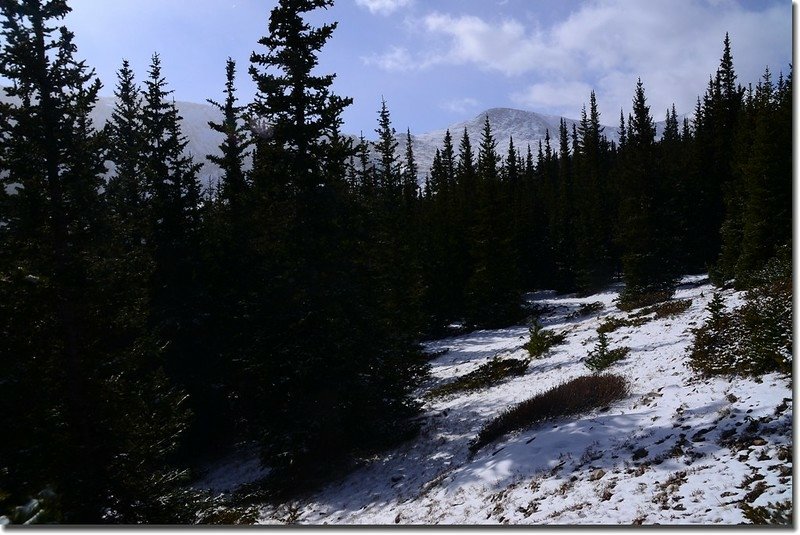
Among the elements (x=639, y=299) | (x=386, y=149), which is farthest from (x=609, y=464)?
(x=386, y=149)

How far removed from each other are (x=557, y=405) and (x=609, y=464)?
376 cm

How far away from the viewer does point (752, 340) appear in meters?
9.70

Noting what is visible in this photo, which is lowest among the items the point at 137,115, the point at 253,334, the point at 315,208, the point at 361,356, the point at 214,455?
the point at 214,455

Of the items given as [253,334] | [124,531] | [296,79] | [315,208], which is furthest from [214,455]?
[296,79]

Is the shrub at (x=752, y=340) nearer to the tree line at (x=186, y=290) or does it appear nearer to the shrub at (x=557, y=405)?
the shrub at (x=557, y=405)

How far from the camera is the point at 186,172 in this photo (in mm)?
19141

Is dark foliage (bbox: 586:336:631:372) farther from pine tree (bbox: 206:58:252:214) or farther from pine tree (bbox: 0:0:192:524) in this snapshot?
pine tree (bbox: 206:58:252:214)

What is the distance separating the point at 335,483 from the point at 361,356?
3.18 meters

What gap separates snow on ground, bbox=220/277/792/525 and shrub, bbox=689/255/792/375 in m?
0.41

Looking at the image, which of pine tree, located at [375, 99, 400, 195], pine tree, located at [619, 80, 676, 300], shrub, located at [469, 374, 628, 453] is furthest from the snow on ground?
pine tree, located at [375, 99, 400, 195]

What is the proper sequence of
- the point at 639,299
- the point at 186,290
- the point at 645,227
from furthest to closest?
the point at 645,227 → the point at 639,299 → the point at 186,290

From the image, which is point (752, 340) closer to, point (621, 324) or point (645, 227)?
point (621, 324)

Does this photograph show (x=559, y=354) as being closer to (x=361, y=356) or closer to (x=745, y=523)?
(x=361, y=356)

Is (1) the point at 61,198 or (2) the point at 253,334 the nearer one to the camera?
(1) the point at 61,198
